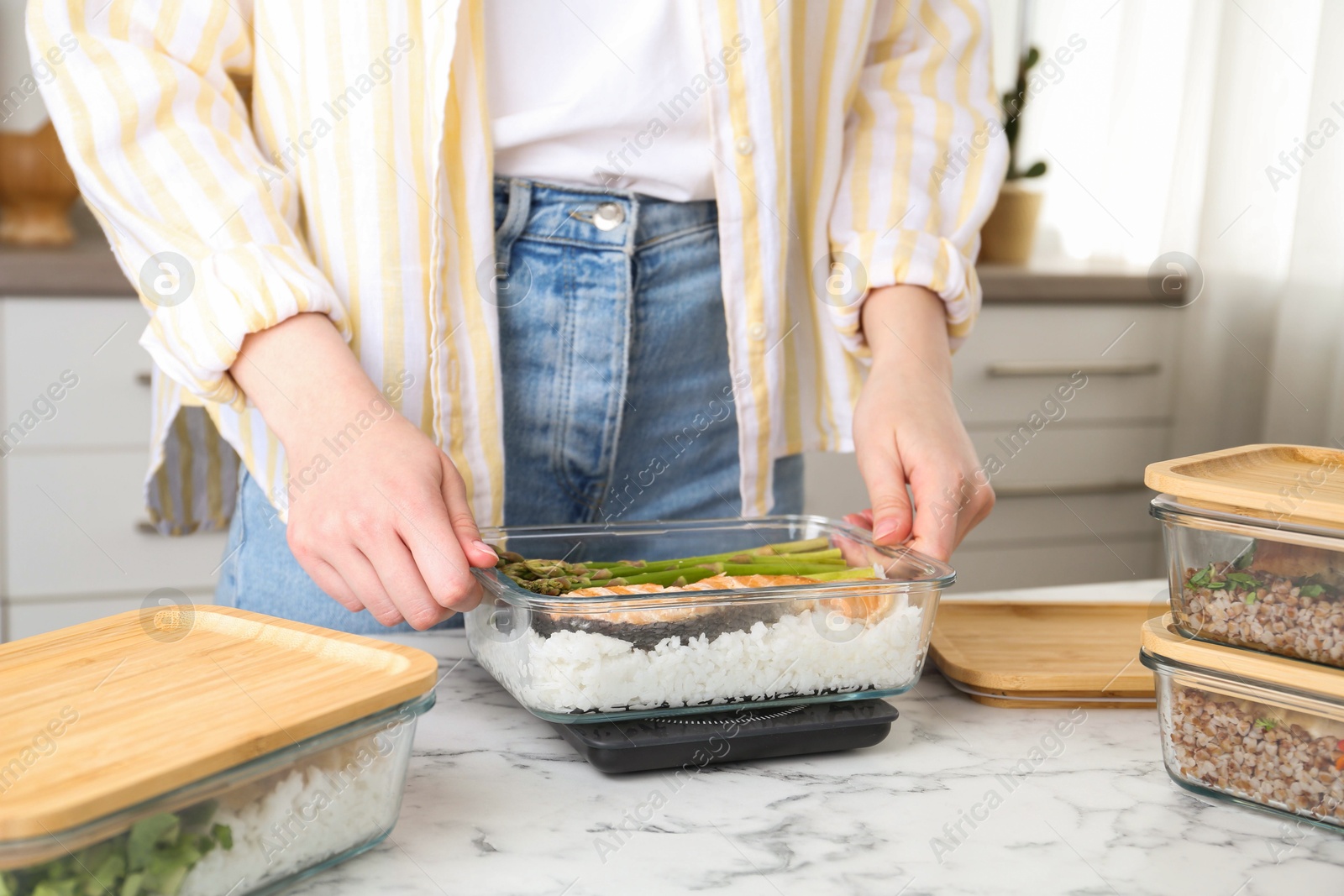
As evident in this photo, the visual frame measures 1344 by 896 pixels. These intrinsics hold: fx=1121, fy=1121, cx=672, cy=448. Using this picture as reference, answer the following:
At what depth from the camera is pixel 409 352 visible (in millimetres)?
843

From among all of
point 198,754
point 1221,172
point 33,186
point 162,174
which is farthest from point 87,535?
point 1221,172

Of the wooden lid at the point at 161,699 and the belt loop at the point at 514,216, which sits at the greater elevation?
the belt loop at the point at 514,216

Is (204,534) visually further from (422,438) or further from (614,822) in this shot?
(614,822)

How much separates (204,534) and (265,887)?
1434 millimetres

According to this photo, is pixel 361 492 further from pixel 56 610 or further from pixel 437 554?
pixel 56 610

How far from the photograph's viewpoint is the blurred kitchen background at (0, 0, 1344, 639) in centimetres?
169

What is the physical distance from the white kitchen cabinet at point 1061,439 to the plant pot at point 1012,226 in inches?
10.4

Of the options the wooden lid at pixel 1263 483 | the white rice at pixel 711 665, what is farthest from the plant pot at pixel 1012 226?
the white rice at pixel 711 665

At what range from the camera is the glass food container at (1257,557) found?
52 centimetres

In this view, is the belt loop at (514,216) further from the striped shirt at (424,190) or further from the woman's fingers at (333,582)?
the woman's fingers at (333,582)

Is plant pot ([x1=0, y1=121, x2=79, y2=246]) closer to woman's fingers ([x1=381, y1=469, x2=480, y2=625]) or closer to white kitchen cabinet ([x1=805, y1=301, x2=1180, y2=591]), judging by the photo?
white kitchen cabinet ([x1=805, y1=301, x2=1180, y2=591])

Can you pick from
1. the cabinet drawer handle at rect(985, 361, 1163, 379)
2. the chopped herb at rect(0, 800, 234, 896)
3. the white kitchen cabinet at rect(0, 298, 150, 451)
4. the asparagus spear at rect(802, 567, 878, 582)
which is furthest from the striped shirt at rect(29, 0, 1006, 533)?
the cabinet drawer handle at rect(985, 361, 1163, 379)

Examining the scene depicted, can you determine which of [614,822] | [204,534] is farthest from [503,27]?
[204,534]

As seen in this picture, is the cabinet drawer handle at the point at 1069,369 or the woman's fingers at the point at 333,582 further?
the cabinet drawer handle at the point at 1069,369
